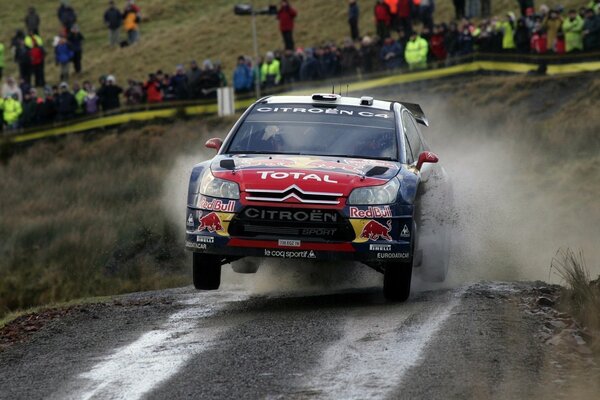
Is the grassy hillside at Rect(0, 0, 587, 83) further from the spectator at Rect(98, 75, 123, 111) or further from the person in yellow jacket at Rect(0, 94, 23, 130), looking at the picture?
the person in yellow jacket at Rect(0, 94, 23, 130)

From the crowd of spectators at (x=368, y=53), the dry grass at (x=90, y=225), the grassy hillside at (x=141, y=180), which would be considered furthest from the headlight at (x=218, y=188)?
the crowd of spectators at (x=368, y=53)

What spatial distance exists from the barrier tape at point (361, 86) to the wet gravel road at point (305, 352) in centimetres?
1711

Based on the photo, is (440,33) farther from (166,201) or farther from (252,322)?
(252,322)

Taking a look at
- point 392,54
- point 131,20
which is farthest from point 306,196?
point 131,20

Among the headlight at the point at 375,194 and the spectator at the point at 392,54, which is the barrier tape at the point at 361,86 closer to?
the spectator at the point at 392,54

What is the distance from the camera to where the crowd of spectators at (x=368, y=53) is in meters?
27.2

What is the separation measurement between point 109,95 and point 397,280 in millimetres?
22507

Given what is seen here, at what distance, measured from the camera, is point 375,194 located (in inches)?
423

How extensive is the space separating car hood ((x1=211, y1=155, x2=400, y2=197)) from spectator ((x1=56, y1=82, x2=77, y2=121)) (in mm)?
22252

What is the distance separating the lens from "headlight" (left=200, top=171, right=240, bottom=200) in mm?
10781

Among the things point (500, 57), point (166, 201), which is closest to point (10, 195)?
point (166, 201)

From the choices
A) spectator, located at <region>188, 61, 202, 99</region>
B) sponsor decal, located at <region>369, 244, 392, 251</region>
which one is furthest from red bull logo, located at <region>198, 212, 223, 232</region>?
spectator, located at <region>188, 61, 202, 99</region>

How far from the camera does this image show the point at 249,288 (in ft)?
41.7

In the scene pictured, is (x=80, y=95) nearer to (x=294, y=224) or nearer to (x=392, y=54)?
(x=392, y=54)
